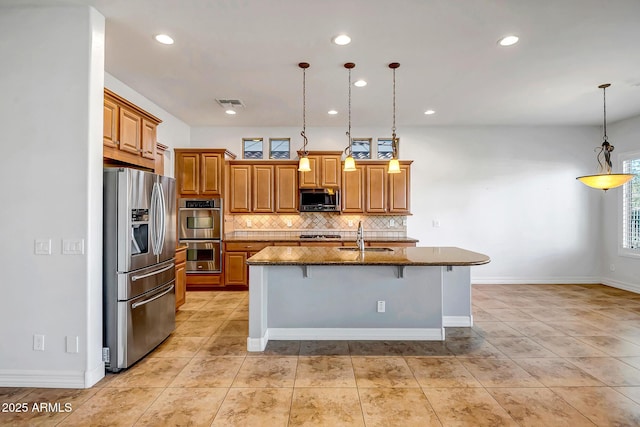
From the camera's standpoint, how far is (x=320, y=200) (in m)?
6.15

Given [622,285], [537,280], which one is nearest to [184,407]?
[537,280]

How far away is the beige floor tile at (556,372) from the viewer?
271cm

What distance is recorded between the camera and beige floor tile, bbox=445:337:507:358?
128 inches

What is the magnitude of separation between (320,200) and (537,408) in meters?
4.39

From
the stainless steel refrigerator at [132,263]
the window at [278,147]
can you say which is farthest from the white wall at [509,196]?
the stainless steel refrigerator at [132,263]

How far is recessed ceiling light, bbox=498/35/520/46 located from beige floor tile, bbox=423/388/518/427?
3118 millimetres

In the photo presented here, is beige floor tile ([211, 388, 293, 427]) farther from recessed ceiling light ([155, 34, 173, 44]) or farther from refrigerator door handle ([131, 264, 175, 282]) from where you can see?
recessed ceiling light ([155, 34, 173, 44])

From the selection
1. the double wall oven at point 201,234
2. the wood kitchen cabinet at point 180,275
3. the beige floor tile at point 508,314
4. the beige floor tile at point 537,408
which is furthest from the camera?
the double wall oven at point 201,234

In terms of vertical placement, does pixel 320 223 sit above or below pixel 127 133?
below

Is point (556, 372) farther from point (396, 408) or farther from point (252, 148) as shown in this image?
point (252, 148)

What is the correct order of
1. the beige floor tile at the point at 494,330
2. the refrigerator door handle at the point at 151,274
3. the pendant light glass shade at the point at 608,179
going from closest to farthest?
the refrigerator door handle at the point at 151,274 < the pendant light glass shade at the point at 608,179 < the beige floor tile at the point at 494,330

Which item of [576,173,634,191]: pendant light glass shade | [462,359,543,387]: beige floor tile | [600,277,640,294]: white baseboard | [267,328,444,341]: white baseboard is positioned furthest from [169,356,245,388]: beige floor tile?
[600,277,640,294]: white baseboard

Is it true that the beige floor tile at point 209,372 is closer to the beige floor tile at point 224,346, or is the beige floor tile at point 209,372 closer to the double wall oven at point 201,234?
the beige floor tile at point 224,346

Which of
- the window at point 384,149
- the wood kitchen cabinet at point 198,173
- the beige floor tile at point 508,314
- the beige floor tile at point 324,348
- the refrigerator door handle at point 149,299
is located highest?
the window at point 384,149
